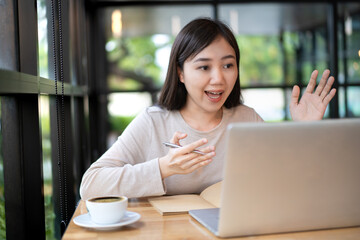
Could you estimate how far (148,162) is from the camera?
54.5 inches

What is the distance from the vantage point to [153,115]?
1.73m

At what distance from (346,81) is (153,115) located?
2878 mm

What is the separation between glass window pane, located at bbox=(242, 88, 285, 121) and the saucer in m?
2.95

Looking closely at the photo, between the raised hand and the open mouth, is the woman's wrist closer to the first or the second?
the raised hand

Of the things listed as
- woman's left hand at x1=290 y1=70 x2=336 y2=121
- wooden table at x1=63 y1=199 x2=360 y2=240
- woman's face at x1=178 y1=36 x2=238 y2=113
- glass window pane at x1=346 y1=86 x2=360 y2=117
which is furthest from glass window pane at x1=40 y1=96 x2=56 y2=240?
glass window pane at x1=346 y1=86 x2=360 y2=117

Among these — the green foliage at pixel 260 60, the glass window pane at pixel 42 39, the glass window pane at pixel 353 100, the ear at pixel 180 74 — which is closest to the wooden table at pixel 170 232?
the ear at pixel 180 74

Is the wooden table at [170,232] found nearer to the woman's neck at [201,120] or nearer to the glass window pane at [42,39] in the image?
the woman's neck at [201,120]

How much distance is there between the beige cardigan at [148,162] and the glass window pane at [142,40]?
7.28ft

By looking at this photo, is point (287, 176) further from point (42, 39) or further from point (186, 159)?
point (42, 39)

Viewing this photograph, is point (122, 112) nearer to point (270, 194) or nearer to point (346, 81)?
point (346, 81)

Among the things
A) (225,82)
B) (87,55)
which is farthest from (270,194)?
(87,55)

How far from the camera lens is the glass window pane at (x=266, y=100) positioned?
157 inches

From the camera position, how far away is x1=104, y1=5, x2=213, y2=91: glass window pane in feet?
12.9

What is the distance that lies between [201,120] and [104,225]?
78cm
